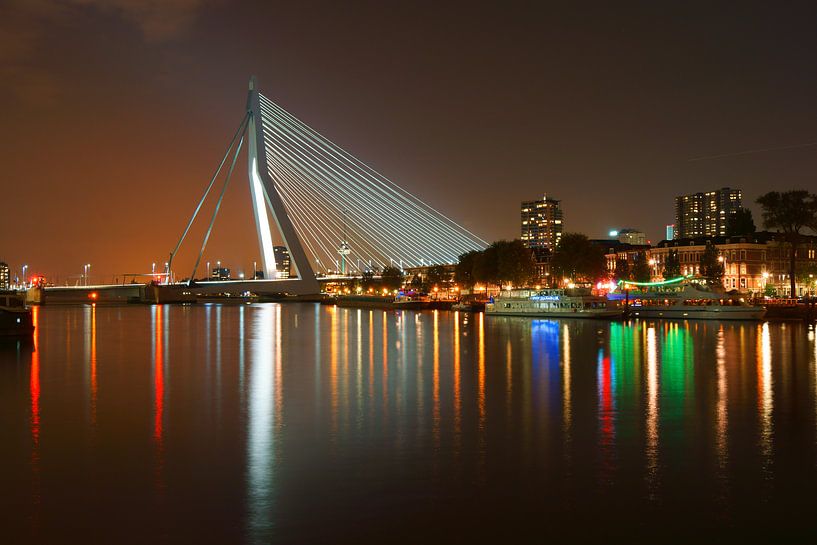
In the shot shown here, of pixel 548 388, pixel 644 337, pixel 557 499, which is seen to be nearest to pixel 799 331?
pixel 644 337

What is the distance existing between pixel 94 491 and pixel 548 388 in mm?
9941

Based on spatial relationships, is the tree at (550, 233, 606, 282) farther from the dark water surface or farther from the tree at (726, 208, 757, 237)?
the dark water surface

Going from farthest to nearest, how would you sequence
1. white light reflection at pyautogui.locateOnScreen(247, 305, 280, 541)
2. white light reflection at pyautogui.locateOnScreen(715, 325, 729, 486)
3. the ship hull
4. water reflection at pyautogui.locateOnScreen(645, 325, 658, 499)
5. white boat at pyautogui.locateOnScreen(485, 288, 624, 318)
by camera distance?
1. white boat at pyautogui.locateOnScreen(485, 288, 624, 318)
2. the ship hull
3. white light reflection at pyautogui.locateOnScreen(715, 325, 729, 486)
4. water reflection at pyautogui.locateOnScreen(645, 325, 658, 499)
5. white light reflection at pyautogui.locateOnScreen(247, 305, 280, 541)

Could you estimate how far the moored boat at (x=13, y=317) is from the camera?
1203 inches

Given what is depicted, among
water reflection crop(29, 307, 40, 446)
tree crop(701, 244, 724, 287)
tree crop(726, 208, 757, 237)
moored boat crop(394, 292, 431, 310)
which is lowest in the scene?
water reflection crop(29, 307, 40, 446)

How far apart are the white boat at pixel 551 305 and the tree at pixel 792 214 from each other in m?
12.5

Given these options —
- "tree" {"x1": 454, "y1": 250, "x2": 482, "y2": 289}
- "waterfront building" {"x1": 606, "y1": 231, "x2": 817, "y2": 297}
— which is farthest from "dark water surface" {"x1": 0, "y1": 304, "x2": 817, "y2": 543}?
"tree" {"x1": 454, "y1": 250, "x2": 482, "y2": 289}

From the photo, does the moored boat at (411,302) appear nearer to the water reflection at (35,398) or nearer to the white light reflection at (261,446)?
the water reflection at (35,398)

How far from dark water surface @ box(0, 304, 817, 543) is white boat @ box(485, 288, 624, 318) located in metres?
27.3

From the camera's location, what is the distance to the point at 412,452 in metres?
10.1

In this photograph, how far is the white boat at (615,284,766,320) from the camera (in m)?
43.6

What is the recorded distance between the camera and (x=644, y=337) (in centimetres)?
3114

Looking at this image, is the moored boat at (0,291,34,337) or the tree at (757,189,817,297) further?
the tree at (757,189,817,297)

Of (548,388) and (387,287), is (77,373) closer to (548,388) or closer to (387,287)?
(548,388)
